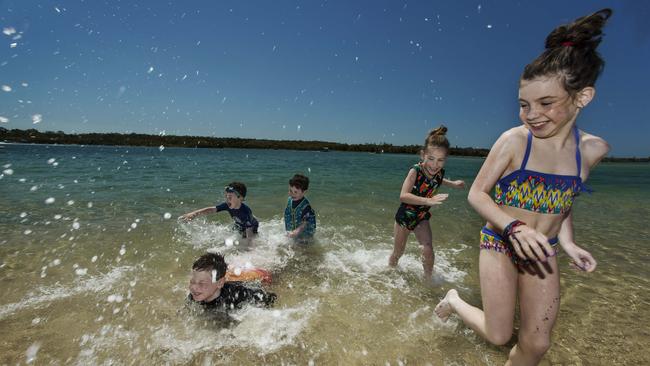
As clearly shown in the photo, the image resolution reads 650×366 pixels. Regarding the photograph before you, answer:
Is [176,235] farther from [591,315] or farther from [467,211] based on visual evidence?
[467,211]

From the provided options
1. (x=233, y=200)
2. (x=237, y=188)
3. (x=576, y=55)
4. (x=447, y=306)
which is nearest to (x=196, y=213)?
(x=233, y=200)

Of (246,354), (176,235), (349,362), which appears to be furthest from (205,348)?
(176,235)

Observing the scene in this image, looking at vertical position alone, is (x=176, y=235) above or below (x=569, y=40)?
below

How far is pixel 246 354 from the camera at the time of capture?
325 cm

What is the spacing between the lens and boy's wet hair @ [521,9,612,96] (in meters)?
2.09

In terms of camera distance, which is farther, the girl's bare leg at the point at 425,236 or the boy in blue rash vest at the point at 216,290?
the girl's bare leg at the point at 425,236

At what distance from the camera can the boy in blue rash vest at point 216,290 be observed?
11.9 ft

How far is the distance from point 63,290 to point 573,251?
627cm

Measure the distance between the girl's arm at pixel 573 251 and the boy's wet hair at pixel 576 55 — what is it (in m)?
1.19

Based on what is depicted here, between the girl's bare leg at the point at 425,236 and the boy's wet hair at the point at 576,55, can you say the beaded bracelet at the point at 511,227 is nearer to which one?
the boy's wet hair at the point at 576,55

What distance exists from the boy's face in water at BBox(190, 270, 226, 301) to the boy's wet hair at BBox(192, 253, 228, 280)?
0.05m

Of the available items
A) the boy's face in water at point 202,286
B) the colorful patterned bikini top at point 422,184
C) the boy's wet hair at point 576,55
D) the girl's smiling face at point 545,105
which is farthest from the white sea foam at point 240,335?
the boy's wet hair at point 576,55

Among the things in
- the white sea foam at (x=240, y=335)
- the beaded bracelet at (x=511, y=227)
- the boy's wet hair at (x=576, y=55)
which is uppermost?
the boy's wet hair at (x=576, y=55)

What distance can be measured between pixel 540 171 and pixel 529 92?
614mm
